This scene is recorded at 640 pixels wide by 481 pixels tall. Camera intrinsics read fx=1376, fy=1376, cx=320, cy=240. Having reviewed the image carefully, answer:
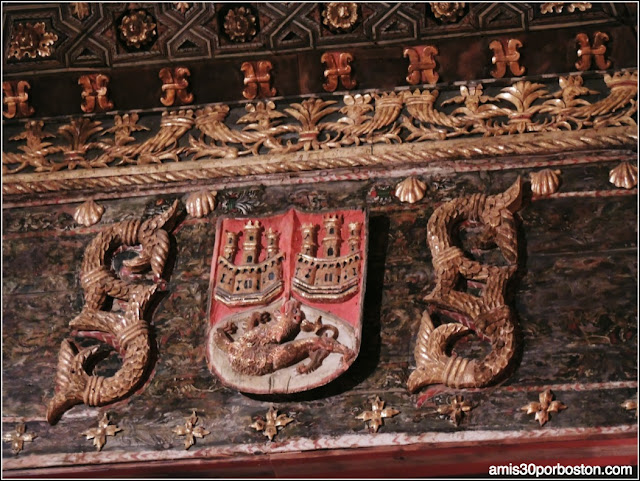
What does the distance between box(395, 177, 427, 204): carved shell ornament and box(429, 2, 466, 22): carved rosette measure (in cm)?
81

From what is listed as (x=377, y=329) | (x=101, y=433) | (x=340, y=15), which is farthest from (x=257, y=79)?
(x=101, y=433)

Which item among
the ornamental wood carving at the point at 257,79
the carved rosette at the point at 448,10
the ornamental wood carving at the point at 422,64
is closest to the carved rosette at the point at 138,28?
the ornamental wood carving at the point at 257,79

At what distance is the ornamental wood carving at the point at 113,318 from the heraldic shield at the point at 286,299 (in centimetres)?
32

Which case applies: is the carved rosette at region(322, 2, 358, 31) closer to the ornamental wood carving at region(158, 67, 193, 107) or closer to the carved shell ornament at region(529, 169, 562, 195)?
the ornamental wood carving at region(158, 67, 193, 107)

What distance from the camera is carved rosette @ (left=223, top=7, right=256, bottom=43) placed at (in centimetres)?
674

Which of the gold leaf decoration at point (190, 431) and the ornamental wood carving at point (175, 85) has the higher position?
the ornamental wood carving at point (175, 85)

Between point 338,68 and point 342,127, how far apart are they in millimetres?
299

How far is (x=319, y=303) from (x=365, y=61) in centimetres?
133

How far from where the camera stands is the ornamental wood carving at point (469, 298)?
5.85 metres

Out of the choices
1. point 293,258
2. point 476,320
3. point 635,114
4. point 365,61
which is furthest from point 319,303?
point 635,114

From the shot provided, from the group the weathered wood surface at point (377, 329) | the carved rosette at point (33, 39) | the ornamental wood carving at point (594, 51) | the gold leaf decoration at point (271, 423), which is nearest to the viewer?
the weathered wood surface at point (377, 329)

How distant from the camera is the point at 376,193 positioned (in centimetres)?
646

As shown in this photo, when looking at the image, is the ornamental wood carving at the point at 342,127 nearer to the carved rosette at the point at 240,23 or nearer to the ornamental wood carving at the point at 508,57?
the ornamental wood carving at the point at 508,57

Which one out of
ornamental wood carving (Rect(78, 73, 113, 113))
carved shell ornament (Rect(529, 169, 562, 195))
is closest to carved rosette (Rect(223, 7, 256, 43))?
ornamental wood carving (Rect(78, 73, 113, 113))
